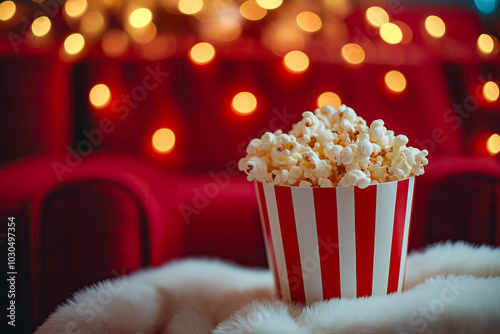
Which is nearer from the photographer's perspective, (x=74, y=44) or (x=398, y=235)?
(x=398, y=235)

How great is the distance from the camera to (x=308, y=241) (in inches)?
30.0

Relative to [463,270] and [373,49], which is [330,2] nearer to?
[373,49]

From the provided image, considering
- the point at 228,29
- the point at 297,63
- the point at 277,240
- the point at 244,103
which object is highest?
the point at 228,29

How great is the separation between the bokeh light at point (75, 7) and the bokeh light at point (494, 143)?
1.22m

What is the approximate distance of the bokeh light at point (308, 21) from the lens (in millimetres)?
1353

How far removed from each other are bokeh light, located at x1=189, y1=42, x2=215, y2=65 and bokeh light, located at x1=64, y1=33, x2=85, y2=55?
312 millimetres

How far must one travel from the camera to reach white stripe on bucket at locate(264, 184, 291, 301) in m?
0.79

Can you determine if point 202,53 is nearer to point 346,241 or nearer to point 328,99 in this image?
point 328,99

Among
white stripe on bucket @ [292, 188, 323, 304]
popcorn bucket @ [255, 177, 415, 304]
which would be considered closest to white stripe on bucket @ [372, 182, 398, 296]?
popcorn bucket @ [255, 177, 415, 304]

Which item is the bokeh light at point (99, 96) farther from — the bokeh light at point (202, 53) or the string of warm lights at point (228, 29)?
the bokeh light at point (202, 53)

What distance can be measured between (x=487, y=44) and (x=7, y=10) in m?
1.36

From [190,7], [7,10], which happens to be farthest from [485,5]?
[7,10]

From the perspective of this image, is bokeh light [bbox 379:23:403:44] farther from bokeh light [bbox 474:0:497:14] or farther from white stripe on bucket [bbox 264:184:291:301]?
white stripe on bucket [bbox 264:184:291:301]

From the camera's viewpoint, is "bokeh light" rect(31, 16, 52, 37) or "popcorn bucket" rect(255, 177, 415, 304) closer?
"popcorn bucket" rect(255, 177, 415, 304)
